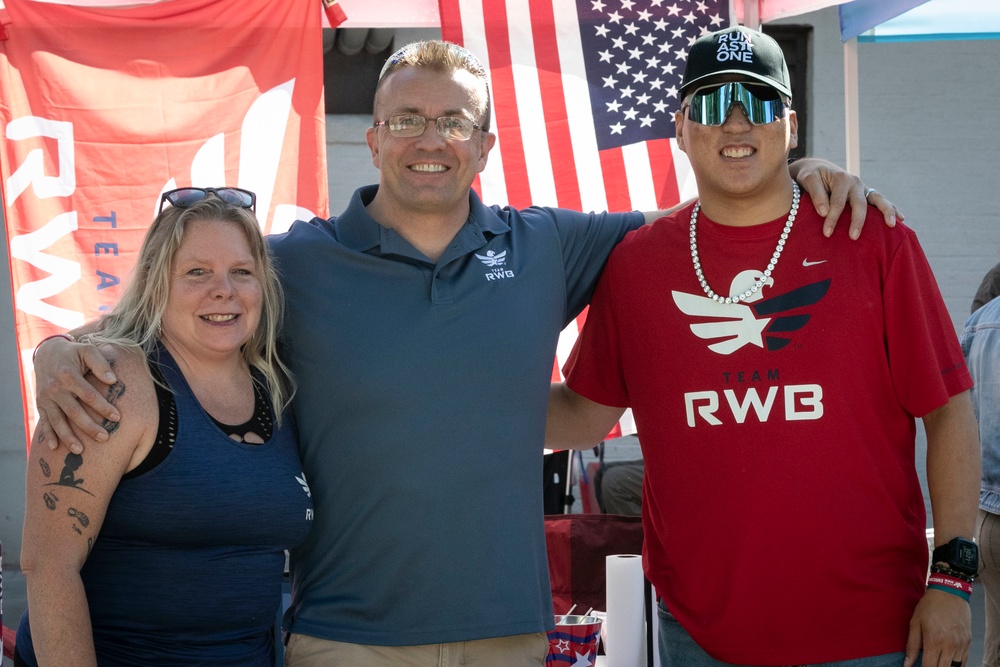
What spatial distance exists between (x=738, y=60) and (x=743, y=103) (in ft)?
0.34

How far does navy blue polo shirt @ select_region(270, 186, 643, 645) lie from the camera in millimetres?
2344

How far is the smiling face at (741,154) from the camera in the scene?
2.38 meters

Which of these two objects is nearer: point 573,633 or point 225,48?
point 573,633

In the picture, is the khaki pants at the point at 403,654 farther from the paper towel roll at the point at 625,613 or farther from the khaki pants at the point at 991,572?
the khaki pants at the point at 991,572

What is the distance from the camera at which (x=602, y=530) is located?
12.8ft

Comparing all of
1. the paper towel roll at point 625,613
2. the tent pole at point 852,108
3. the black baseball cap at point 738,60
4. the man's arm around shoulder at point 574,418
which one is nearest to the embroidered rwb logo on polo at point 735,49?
the black baseball cap at point 738,60

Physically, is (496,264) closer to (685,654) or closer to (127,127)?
(685,654)

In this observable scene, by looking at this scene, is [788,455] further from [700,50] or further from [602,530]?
[602,530]

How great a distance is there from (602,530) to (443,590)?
65.4 inches

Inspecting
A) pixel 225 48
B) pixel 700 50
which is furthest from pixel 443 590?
pixel 225 48

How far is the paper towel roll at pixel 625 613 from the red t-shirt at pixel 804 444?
0.84 metres

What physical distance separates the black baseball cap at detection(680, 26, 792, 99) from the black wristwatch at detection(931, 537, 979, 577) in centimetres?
107

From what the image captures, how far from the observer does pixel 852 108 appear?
432 cm

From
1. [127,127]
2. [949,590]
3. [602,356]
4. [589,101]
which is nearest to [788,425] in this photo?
[949,590]
